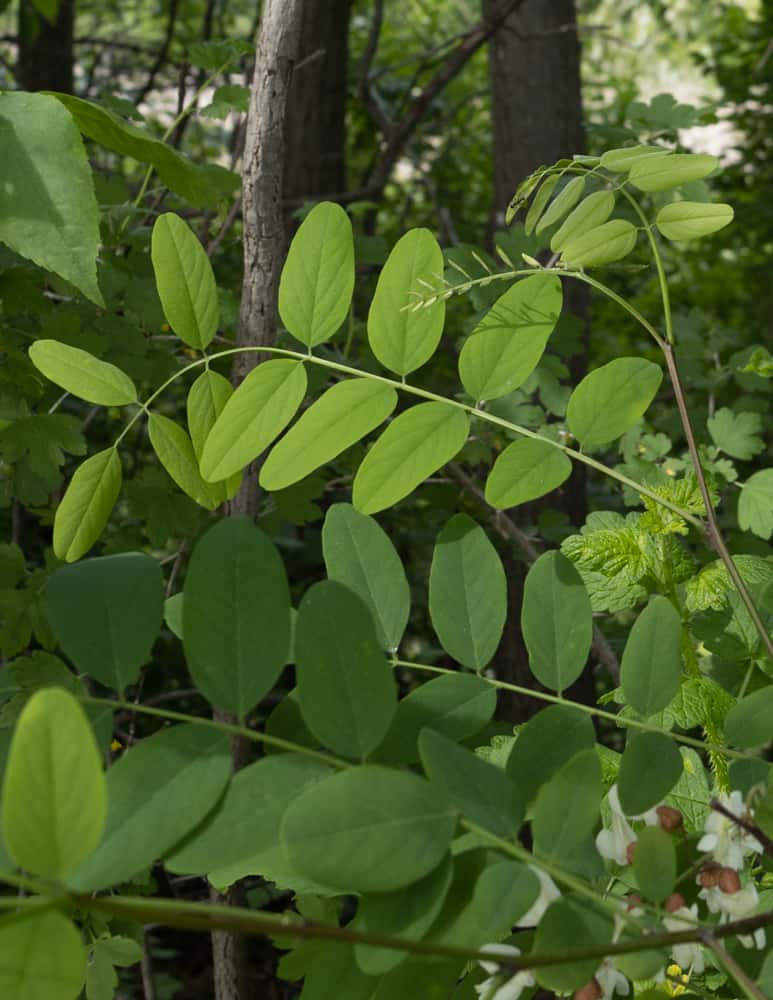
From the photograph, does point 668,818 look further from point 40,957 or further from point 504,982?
point 40,957

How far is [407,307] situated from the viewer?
2.64 ft

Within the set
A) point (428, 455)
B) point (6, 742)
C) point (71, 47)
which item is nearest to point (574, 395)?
point (428, 455)

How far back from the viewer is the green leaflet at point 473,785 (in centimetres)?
57

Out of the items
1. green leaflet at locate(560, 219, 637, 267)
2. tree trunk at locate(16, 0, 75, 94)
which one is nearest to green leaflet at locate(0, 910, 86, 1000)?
green leaflet at locate(560, 219, 637, 267)

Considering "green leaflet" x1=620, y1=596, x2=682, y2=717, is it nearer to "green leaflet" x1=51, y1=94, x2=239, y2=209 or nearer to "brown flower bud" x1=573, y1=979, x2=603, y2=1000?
"brown flower bud" x1=573, y1=979, x2=603, y2=1000

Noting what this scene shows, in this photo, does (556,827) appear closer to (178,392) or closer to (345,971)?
(345,971)

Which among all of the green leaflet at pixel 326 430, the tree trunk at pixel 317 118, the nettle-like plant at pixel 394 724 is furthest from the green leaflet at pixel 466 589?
the tree trunk at pixel 317 118

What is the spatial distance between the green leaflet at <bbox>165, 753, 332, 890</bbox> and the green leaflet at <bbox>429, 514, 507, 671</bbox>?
199 millimetres

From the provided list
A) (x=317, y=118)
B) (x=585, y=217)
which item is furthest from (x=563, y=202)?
(x=317, y=118)

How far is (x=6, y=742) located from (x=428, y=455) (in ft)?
1.20

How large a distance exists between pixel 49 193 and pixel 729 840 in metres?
0.64

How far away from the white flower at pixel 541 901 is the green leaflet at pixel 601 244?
0.48 meters

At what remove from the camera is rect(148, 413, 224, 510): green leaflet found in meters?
0.88

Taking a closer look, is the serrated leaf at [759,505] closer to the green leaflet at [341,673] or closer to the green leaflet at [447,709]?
the green leaflet at [447,709]
